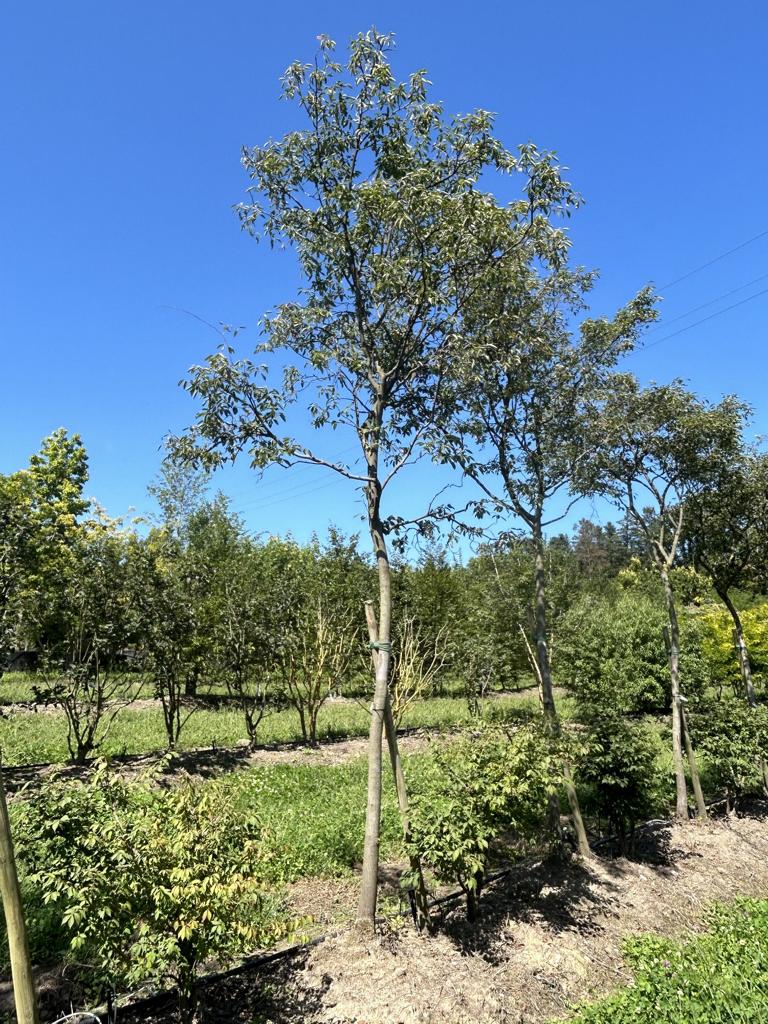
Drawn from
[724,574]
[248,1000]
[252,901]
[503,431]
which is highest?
[503,431]

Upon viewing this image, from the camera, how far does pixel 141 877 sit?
11.3ft

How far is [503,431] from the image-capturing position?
7711mm

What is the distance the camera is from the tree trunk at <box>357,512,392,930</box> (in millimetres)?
4938

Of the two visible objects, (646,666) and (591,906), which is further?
(646,666)

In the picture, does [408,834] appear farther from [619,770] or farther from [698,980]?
[619,770]

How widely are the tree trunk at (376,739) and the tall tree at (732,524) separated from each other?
6.87 meters

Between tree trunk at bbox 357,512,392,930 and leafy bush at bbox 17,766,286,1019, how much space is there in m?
1.33

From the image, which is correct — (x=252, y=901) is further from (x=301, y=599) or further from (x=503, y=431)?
(x=301, y=599)

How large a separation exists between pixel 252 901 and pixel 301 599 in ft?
35.1

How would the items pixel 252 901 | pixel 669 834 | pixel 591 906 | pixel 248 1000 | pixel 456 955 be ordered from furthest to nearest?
pixel 669 834
pixel 591 906
pixel 456 955
pixel 248 1000
pixel 252 901

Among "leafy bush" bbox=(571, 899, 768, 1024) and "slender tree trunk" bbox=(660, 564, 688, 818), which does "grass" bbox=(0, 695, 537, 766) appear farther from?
"leafy bush" bbox=(571, 899, 768, 1024)

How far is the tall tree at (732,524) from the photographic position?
10227mm

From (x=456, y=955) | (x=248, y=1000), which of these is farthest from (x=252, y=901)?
(x=456, y=955)

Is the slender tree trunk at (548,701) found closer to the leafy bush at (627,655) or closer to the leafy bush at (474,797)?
the leafy bush at (474,797)
